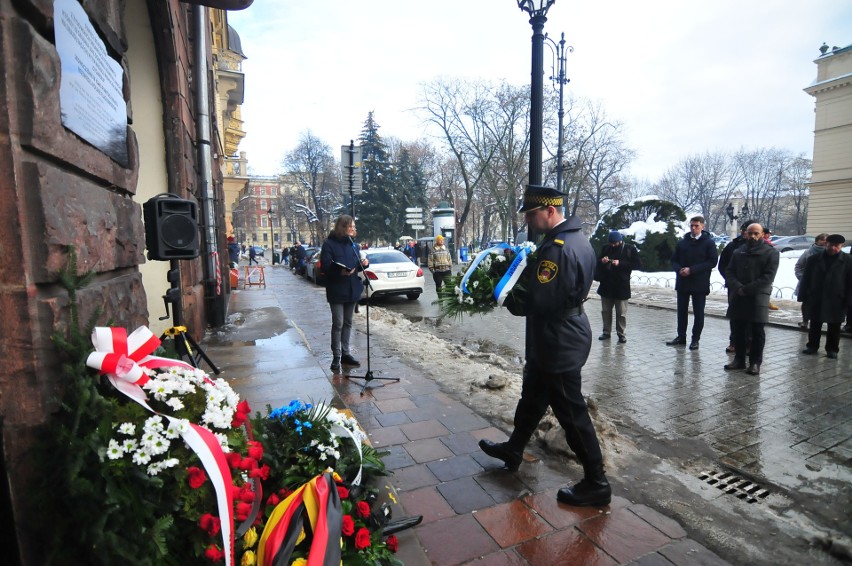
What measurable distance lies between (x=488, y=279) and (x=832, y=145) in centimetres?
4730

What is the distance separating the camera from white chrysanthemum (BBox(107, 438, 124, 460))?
143 cm

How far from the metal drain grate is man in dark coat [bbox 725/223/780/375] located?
3079mm

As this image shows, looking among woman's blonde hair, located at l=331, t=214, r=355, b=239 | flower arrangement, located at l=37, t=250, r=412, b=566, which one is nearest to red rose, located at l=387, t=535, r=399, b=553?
flower arrangement, located at l=37, t=250, r=412, b=566

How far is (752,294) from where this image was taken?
6.05 metres

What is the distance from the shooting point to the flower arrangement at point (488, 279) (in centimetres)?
322

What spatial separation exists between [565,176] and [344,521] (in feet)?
114

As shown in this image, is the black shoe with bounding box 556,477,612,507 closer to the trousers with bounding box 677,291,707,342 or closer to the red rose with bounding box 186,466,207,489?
the red rose with bounding box 186,466,207,489

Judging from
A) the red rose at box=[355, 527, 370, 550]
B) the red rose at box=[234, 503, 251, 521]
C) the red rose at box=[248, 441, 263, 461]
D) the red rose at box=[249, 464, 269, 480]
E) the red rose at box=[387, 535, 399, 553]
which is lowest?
the red rose at box=[387, 535, 399, 553]

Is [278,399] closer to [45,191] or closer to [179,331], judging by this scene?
[179,331]

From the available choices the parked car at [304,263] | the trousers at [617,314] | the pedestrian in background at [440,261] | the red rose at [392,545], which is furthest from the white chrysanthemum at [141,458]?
the parked car at [304,263]

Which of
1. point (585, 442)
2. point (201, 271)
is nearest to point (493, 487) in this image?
point (585, 442)

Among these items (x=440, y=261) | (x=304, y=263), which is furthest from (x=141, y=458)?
(x=304, y=263)

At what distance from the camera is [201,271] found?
27.1 feet

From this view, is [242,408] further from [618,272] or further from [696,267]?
[696,267]
